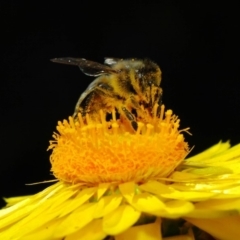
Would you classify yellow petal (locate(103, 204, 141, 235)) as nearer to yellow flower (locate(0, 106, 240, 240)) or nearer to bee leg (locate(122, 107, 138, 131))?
yellow flower (locate(0, 106, 240, 240))

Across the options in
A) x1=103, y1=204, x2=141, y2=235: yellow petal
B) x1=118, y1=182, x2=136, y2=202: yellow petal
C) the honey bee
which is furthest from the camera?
the honey bee

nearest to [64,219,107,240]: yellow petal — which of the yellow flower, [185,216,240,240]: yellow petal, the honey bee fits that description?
the yellow flower

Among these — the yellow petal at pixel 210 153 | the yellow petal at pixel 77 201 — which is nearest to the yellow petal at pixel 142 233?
the yellow petal at pixel 77 201

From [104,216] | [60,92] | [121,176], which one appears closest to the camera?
[104,216]

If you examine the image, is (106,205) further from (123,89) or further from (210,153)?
(210,153)

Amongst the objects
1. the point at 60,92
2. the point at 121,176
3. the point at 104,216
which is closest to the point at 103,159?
the point at 121,176

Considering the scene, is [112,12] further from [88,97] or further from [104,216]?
[104,216]
